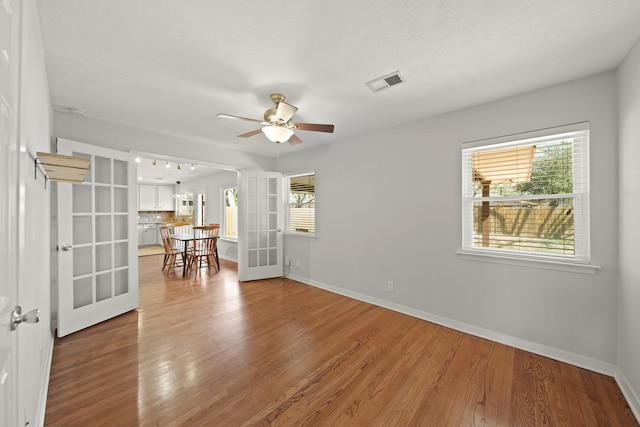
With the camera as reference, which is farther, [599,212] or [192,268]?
[192,268]

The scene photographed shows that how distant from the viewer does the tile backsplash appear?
8.98 m

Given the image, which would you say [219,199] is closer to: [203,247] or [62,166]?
[203,247]

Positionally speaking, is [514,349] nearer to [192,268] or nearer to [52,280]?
[52,280]

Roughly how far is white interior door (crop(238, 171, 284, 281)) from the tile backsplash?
17.5 feet

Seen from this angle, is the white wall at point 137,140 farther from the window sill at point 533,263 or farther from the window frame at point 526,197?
the window sill at point 533,263

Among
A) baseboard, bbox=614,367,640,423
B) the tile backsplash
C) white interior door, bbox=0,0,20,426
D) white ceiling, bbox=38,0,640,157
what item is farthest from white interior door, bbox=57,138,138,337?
the tile backsplash

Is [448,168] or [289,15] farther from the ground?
[289,15]

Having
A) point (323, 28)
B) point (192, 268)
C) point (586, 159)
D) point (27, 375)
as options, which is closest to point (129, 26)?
point (323, 28)

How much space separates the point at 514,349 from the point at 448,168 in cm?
192

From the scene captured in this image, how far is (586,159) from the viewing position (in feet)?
7.16

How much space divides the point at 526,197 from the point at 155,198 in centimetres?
1067

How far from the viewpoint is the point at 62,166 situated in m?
1.69

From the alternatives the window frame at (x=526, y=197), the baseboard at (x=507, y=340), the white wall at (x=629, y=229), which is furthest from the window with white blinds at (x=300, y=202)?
the white wall at (x=629, y=229)

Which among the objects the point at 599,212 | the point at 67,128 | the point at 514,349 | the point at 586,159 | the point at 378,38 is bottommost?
the point at 514,349
